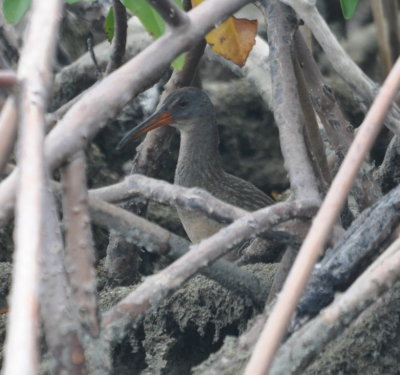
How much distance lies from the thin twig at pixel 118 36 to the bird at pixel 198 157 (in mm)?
534

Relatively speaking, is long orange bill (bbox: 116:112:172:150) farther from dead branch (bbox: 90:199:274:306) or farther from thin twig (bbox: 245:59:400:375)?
thin twig (bbox: 245:59:400:375)

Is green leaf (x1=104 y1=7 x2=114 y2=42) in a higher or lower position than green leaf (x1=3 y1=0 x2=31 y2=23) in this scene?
lower

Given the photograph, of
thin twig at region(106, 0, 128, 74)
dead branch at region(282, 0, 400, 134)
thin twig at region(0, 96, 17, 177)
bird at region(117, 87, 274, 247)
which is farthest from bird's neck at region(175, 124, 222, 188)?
thin twig at region(0, 96, 17, 177)

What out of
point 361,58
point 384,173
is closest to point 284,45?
point 384,173

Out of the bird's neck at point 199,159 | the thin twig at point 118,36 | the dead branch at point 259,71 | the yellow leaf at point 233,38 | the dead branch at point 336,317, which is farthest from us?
the bird's neck at point 199,159

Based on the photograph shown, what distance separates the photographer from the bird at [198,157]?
4.13 metres

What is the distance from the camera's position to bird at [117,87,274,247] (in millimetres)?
4133

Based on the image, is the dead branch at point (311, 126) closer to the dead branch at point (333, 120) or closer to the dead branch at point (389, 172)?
the dead branch at point (333, 120)

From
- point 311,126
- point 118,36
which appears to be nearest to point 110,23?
point 118,36

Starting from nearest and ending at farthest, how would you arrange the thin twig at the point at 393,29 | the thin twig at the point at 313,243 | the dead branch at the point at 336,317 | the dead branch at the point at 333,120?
1. the thin twig at the point at 313,243
2. the dead branch at the point at 336,317
3. the dead branch at the point at 333,120
4. the thin twig at the point at 393,29

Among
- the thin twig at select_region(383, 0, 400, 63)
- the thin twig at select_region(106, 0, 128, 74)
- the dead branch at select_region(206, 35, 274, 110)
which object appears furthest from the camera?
the thin twig at select_region(383, 0, 400, 63)

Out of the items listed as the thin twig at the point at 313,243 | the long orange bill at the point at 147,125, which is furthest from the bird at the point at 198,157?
the thin twig at the point at 313,243

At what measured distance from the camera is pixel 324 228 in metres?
1.97

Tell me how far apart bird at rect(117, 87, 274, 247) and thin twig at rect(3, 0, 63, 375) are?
2.08 metres
